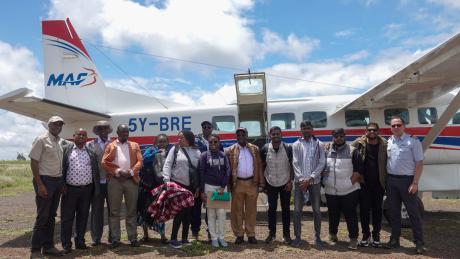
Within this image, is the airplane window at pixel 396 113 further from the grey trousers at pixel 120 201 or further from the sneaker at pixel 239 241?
the grey trousers at pixel 120 201

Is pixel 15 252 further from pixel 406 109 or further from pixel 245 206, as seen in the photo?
pixel 406 109

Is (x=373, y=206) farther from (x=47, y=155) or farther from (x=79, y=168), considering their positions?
(x=47, y=155)

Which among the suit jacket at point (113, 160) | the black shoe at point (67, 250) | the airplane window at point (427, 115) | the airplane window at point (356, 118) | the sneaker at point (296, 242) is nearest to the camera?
the black shoe at point (67, 250)

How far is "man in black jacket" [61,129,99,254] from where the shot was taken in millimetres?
5875

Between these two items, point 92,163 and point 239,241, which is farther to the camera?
point 239,241

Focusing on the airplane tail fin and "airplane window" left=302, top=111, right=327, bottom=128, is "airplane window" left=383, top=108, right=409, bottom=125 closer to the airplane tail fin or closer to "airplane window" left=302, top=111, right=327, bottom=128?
"airplane window" left=302, top=111, right=327, bottom=128

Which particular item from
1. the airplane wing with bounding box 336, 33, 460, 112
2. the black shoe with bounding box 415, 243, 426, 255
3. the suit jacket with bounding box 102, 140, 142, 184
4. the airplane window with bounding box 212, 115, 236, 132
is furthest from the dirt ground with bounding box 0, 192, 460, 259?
the airplane wing with bounding box 336, 33, 460, 112

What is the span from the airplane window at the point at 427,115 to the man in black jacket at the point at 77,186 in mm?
7328

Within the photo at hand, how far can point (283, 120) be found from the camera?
9.59 meters

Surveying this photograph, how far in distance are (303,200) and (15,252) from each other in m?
4.57

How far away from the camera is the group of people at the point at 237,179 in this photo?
230 inches

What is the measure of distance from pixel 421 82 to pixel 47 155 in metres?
6.55

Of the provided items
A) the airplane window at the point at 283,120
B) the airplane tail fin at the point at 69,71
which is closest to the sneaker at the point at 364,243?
the airplane window at the point at 283,120

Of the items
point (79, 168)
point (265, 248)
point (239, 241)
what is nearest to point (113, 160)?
point (79, 168)
